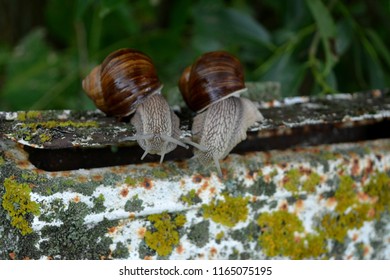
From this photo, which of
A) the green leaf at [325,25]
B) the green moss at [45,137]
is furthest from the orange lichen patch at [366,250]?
the green moss at [45,137]

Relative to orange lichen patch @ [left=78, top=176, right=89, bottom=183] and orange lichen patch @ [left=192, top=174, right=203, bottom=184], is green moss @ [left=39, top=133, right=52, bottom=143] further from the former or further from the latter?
orange lichen patch @ [left=192, top=174, right=203, bottom=184]

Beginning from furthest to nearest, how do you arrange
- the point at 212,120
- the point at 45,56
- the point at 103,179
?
the point at 45,56 < the point at 212,120 < the point at 103,179

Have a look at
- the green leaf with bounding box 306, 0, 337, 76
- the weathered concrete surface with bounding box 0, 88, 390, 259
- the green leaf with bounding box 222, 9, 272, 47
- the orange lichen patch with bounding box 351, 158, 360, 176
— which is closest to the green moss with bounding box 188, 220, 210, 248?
the weathered concrete surface with bounding box 0, 88, 390, 259

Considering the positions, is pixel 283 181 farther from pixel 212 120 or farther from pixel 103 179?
pixel 103 179

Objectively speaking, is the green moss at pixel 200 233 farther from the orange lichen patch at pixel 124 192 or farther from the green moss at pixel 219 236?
the orange lichen patch at pixel 124 192

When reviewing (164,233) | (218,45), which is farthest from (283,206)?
(218,45)

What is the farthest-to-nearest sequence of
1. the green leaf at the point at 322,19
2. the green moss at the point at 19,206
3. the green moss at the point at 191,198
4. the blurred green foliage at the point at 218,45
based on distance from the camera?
the blurred green foliage at the point at 218,45
the green leaf at the point at 322,19
the green moss at the point at 191,198
the green moss at the point at 19,206

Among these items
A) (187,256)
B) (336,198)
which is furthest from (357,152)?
(187,256)
